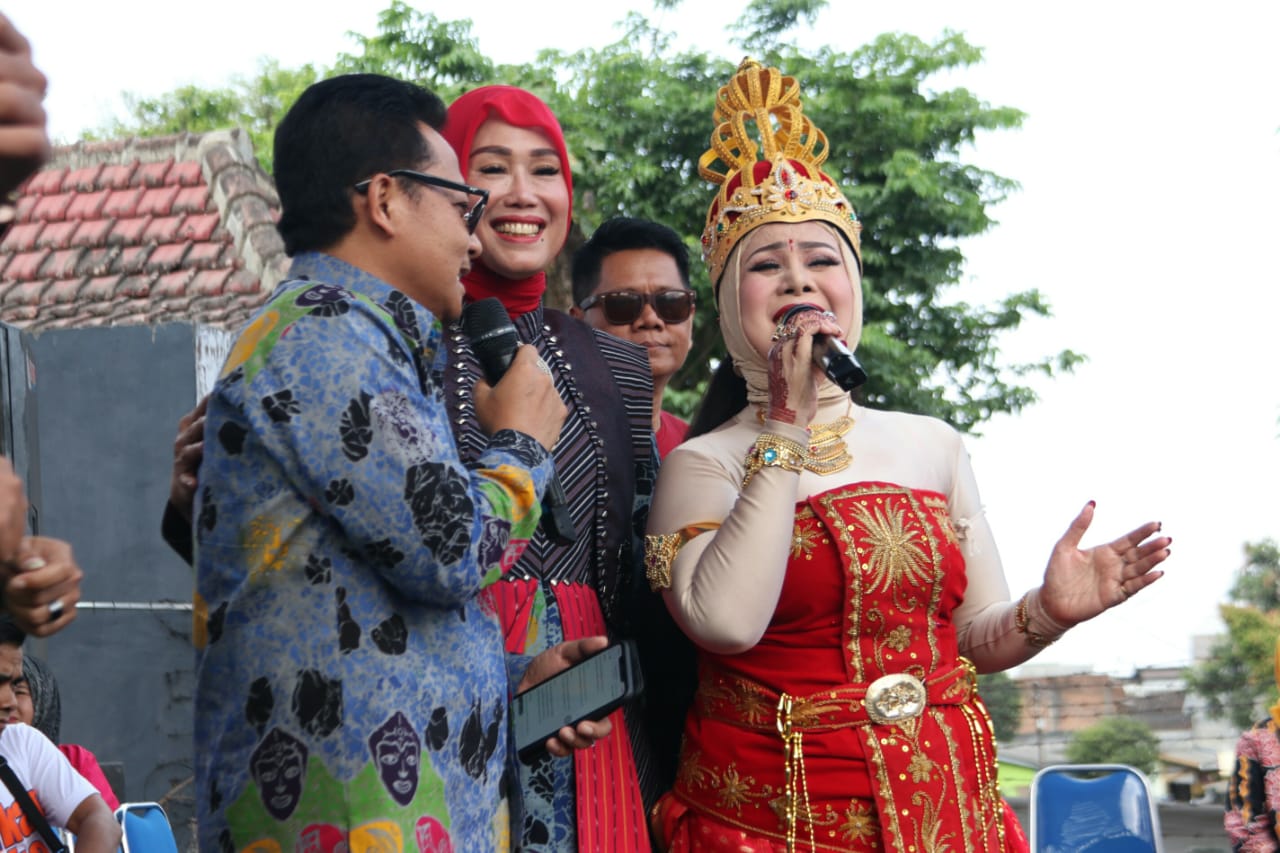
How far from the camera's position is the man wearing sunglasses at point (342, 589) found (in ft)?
6.46

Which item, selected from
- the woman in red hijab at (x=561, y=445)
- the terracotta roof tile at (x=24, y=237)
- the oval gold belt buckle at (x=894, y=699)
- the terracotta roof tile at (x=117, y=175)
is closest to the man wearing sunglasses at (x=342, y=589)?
the woman in red hijab at (x=561, y=445)

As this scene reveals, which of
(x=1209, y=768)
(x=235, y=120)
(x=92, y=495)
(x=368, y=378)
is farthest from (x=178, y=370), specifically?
(x=235, y=120)

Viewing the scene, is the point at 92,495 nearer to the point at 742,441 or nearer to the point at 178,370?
the point at 178,370

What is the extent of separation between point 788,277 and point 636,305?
1.44m

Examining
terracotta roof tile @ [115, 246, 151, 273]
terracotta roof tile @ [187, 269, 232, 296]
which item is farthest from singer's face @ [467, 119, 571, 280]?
terracotta roof tile @ [115, 246, 151, 273]

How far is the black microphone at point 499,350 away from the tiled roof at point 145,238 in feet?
21.5

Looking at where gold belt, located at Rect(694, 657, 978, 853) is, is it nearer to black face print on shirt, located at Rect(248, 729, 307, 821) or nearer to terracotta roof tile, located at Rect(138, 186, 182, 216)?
black face print on shirt, located at Rect(248, 729, 307, 821)

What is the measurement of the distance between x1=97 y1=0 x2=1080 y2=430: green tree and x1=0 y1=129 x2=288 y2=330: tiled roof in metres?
3.33

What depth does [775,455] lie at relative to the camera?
268cm

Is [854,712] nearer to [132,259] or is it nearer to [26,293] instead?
[132,259]

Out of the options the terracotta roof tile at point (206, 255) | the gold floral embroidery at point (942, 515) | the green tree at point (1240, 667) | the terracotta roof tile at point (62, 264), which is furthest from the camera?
the green tree at point (1240, 667)

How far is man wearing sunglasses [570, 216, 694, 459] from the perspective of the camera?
4398mm

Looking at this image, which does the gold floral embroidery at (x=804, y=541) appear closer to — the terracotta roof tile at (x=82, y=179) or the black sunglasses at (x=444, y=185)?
the black sunglasses at (x=444, y=185)

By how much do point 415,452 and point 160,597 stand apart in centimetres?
676
